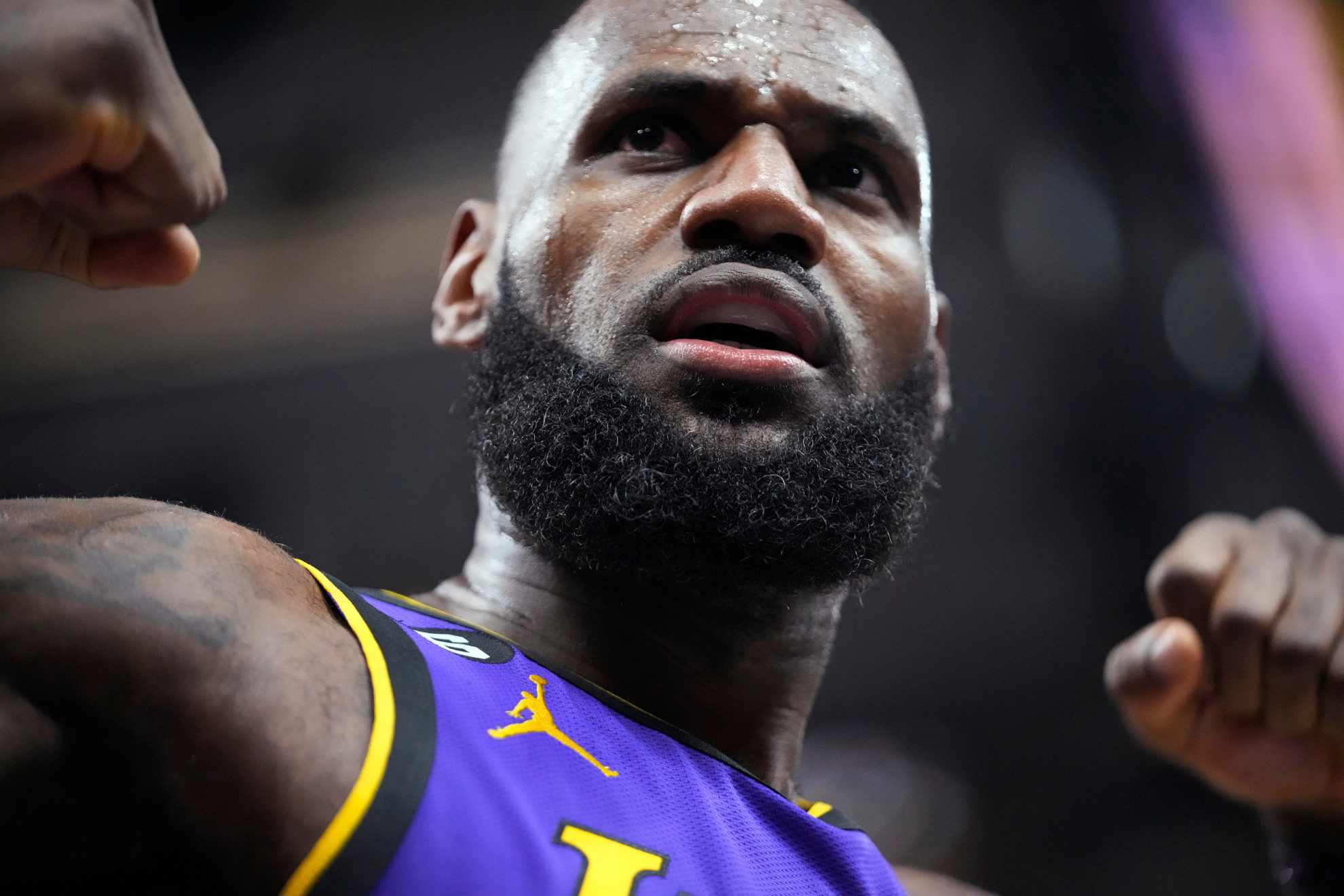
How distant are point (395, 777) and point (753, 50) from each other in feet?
4.95

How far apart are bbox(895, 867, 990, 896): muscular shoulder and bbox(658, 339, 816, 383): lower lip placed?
1.09 meters

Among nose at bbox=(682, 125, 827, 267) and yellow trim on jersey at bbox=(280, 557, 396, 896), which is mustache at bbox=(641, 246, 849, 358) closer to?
nose at bbox=(682, 125, 827, 267)

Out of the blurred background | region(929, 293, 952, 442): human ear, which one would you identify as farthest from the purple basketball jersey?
the blurred background

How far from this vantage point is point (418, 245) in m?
6.11

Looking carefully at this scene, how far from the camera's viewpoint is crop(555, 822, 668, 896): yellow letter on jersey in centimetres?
124

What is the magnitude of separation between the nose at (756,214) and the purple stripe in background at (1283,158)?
3.45 m

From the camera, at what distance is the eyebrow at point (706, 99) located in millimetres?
2010

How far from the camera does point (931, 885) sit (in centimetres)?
218

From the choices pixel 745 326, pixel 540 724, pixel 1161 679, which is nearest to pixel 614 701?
pixel 540 724

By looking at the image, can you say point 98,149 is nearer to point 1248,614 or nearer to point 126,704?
point 126,704

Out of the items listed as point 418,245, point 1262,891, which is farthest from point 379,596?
point 1262,891

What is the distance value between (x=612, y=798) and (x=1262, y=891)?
515 centimetres

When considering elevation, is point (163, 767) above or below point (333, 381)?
above

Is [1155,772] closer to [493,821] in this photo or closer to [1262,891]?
[1262,891]
